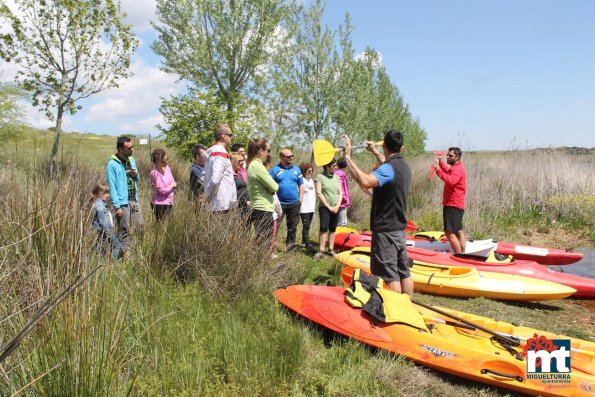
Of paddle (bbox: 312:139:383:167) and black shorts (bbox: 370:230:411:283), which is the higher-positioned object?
paddle (bbox: 312:139:383:167)

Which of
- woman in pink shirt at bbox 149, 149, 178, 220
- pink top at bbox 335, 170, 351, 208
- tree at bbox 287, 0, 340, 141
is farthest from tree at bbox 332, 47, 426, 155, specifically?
woman in pink shirt at bbox 149, 149, 178, 220

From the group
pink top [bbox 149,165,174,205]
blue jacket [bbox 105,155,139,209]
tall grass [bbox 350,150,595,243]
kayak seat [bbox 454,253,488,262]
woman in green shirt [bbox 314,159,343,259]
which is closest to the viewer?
blue jacket [bbox 105,155,139,209]

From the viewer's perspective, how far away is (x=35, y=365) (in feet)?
5.64

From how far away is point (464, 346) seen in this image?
11.2 ft

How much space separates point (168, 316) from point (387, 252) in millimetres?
2283

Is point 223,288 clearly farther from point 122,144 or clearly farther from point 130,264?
point 122,144

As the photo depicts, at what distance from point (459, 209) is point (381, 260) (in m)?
2.94

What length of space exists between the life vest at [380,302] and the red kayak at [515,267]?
2498 mm

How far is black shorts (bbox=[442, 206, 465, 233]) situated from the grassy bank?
1415 mm

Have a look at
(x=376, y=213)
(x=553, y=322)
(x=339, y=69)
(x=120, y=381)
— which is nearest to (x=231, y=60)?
(x=339, y=69)

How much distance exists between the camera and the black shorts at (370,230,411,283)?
4.21m

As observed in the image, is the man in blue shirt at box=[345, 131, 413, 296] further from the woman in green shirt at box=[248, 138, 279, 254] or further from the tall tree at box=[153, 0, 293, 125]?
the tall tree at box=[153, 0, 293, 125]

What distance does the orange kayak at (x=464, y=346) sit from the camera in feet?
10.5

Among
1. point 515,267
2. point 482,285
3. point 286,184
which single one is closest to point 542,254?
point 515,267
